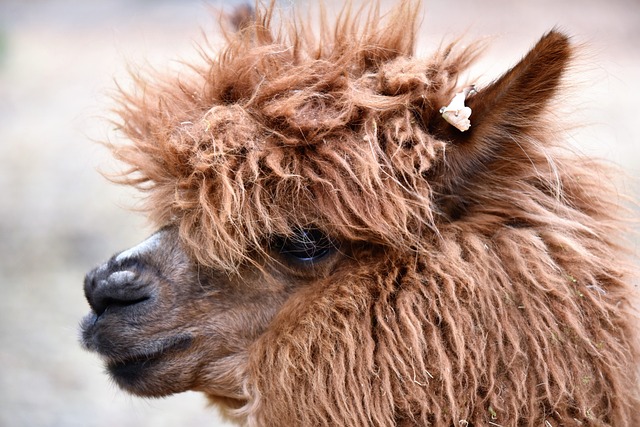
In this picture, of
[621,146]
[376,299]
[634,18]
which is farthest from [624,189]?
[634,18]

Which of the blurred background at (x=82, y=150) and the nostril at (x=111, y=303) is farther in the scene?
the blurred background at (x=82, y=150)

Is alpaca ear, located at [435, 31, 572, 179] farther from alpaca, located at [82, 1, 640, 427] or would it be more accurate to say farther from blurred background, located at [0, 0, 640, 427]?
blurred background, located at [0, 0, 640, 427]

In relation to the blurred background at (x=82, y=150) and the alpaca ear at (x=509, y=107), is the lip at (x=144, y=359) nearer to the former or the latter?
the blurred background at (x=82, y=150)

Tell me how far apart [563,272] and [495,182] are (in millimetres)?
347

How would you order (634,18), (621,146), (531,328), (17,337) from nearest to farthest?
(531,328), (17,337), (621,146), (634,18)

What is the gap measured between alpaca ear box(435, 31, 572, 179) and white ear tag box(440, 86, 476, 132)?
2cm

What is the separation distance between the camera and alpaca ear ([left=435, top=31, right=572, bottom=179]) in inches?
77.5

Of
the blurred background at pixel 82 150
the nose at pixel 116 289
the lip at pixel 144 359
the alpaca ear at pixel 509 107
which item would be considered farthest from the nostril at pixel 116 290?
the alpaca ear at pixel 509 107

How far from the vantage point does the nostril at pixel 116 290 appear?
227 centimetres

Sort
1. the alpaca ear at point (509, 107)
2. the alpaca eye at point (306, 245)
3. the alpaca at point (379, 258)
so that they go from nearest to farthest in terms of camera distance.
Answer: the alpaca ear at point (509, 107), the alpaca at point (379, 258), the alpaca eye at point (306, 245)

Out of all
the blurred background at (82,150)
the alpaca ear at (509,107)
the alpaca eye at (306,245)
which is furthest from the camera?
the blurred background at (82,150)

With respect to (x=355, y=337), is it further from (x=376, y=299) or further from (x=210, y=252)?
(x=210, y=252)

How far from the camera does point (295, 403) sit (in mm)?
2217

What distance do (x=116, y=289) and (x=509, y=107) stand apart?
1.33 metres
